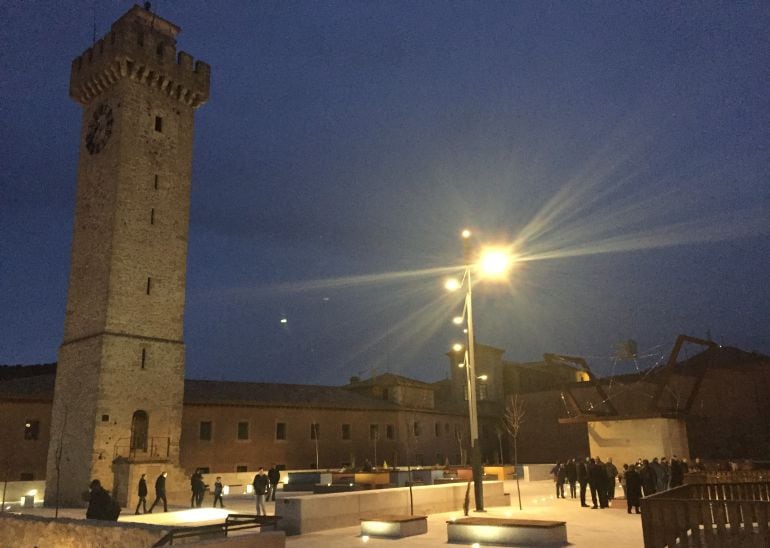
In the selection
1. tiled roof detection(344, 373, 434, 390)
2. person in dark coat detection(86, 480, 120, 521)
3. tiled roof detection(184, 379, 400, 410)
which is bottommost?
person in dark coat detection(86, 480, 120, 521)

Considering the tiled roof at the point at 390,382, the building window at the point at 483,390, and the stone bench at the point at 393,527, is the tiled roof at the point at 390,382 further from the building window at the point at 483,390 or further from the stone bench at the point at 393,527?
the stone bench at the point at 393,527

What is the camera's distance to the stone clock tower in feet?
90.8

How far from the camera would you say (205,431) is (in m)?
38.6

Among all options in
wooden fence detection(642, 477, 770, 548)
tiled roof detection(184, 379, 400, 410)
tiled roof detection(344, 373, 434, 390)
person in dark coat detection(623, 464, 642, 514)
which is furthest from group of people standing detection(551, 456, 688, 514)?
tiled roof detection(344, 373, 434, 390)

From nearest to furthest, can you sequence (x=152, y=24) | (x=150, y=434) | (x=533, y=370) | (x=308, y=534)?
(x=308, y=534), (x=150, y=434), (x=152, y=24), (x=533, y=370)

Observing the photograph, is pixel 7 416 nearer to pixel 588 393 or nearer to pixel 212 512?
pixel 212 512

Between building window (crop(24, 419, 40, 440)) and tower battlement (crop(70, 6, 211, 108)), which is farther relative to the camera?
building window (crop(24, 419, 40, 440))

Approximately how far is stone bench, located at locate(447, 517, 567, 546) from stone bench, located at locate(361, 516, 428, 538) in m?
1.26

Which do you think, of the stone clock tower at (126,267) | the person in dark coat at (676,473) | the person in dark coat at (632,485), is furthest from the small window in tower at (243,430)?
the person in dark coat at (676,473)

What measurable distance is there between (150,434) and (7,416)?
978 centimetres

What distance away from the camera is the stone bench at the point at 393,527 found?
14.9 metres

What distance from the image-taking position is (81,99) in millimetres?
34438

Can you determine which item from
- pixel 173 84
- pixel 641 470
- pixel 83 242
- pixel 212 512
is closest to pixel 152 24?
pixel 173 84

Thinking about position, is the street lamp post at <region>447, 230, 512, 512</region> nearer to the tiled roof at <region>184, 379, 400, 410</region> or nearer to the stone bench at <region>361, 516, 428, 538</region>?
the stone bench at <region>361, 516, 428, 538</region>
